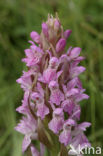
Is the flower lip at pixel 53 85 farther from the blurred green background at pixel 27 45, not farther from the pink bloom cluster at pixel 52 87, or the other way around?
the blurred green background at pixel 27 45

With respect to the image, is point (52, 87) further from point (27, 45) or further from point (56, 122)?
point (27, 45)

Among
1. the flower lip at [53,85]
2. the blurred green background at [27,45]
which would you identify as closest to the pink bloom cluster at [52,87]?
the flower lip at [53,85]

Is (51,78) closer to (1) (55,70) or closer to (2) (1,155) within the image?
(1) (55,70)

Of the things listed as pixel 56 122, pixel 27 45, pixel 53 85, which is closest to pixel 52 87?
pixel 53 85

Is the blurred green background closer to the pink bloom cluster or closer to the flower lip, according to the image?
the pink bloom cluster

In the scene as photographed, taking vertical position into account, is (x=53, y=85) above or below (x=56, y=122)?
above

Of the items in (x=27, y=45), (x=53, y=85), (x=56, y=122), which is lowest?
(x=56, y=122)
